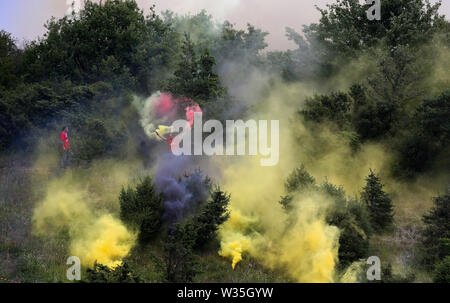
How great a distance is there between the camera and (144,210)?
13.1m

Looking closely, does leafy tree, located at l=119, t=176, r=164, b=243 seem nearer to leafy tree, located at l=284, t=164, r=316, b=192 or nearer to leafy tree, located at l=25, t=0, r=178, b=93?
leafy tree, located at l=284, t=164, r=316, b=192

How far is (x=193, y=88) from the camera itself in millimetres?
20422

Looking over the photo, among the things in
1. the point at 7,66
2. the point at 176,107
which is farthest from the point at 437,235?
the point at 7,66

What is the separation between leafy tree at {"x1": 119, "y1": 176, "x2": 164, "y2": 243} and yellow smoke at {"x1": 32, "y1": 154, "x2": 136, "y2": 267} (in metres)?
0.38

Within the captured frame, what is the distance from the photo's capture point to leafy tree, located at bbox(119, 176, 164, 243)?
42.6ft

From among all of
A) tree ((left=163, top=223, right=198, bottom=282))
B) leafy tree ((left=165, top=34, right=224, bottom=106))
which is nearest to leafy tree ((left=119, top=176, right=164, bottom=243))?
tree ((left=163, top=223, right=198, bottom=282))

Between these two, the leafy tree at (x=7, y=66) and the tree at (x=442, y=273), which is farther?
the leafy tree at (x=7, y=66)

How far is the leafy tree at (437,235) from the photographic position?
11.7 m

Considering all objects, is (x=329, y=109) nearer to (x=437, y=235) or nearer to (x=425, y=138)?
(x=425, y=138)

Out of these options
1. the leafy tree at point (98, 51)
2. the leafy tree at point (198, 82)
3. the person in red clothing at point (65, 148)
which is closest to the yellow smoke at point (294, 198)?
the leafy tree at point (198, 82)

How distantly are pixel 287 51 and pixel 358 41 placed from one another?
1102cm

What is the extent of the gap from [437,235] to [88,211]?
11.6 metres

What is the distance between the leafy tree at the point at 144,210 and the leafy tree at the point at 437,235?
26.8 feet

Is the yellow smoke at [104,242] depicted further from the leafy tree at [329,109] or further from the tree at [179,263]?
the leafy tree at [329,109]
